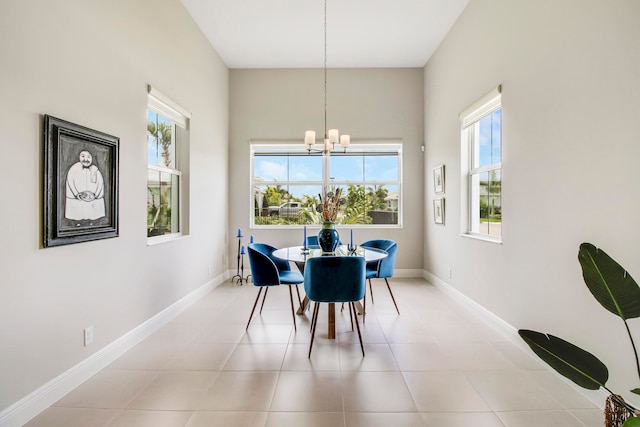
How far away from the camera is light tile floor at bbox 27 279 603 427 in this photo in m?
1.85

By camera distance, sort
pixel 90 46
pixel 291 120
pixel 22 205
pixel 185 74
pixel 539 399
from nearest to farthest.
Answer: pixel 22 205
pixel 539 399
pixel 90 46
pixel 185 74
pixel 291 120

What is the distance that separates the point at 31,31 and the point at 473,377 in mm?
3429

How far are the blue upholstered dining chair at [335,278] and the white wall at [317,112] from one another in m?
2.84

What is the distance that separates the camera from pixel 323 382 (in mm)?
2205

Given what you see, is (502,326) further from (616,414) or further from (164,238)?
(164,238)

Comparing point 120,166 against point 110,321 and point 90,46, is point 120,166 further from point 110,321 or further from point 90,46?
point 110,321

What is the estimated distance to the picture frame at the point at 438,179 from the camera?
4555 mm

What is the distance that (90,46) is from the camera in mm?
2273

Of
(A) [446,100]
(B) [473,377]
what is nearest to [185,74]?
(A) [446,100]

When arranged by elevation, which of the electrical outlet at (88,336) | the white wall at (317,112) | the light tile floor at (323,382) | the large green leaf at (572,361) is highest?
the white wall at (317,112)

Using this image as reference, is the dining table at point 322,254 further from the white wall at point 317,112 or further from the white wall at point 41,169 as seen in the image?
the white wall at point 317,112

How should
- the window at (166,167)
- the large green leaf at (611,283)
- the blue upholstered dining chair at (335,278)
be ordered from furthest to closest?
1. the window at (166,167)
2. the blue upholstered dining chair at (335,278)
3. the large green leaf at (611,283)

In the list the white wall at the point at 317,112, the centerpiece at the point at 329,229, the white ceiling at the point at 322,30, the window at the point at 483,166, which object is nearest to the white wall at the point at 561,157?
the window at the point at 483,166

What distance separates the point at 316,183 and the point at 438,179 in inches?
76.3
